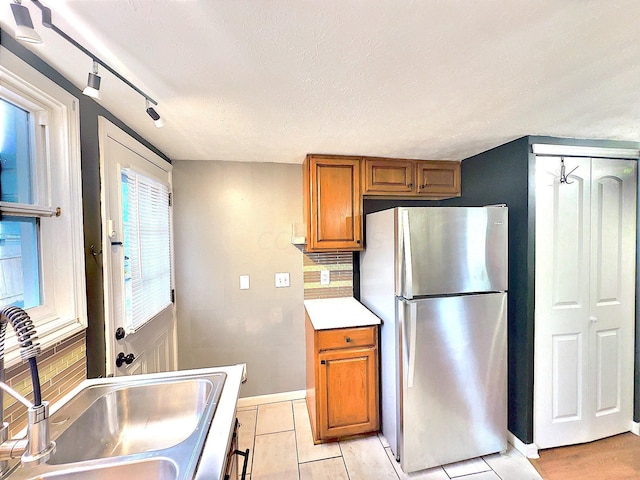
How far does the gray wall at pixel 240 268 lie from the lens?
2.22m

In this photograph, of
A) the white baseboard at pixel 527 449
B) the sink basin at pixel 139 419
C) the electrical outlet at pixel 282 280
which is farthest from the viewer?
the electrical outlet at pixel 282 280

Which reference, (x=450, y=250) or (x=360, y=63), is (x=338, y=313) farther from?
(x=360, y=63)

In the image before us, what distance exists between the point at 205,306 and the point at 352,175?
5.45ft

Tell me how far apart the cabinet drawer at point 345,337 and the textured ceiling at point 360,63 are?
1328 millimetres

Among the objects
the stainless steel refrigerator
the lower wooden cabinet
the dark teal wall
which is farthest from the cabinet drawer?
the dark teal wall

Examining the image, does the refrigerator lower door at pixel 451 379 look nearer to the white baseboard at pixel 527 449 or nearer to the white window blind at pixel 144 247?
the white baseboard at pixel 527 449

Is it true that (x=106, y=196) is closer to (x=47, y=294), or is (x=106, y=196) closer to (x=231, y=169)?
(x=47, y=294)

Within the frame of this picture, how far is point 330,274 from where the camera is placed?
2.43m

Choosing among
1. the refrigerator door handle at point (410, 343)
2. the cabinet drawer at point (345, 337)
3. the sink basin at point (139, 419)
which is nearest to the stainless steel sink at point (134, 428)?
the sink basin at point (139, 419)

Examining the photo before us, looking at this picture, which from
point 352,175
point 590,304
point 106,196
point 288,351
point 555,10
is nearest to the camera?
point 555,10

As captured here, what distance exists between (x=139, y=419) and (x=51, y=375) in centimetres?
36

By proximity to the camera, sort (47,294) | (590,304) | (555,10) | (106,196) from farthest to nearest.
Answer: (590,304) < (106,196) < (47,294) < (555,10)

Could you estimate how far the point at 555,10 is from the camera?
753 mm

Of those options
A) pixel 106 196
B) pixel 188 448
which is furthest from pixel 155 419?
pixel 106 196
